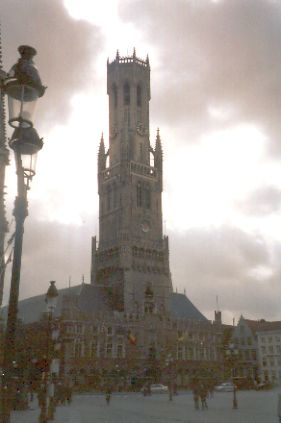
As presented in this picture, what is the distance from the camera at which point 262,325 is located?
104188mm

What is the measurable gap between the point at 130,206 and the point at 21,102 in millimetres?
79544

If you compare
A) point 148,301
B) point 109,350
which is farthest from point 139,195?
point 109,350

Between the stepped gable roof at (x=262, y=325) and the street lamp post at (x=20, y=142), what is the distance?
321ft

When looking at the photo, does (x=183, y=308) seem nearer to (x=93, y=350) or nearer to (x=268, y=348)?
(x=268, y=348)

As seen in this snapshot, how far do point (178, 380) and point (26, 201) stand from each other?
258 feet

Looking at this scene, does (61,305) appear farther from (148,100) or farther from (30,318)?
(148,100)

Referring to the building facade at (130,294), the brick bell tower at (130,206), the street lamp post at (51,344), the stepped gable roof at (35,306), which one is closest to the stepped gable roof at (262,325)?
the building facade at (130,294)

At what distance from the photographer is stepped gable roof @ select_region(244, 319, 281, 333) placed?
101m

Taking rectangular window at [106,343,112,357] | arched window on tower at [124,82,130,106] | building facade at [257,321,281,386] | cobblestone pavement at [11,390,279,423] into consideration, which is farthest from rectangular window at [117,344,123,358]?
arched window on tower at [124,82,130,106]

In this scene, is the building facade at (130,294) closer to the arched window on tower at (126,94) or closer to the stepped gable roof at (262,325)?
the arched window on tower at (126,94)

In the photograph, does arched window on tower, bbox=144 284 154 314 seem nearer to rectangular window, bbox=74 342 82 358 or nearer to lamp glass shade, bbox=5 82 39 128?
rectangular window, bbox=74 342 82 358

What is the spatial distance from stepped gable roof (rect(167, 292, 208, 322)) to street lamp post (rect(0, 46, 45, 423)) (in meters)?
82.2

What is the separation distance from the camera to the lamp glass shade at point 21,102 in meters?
8.12

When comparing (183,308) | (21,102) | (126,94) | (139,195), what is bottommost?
(21,102)
